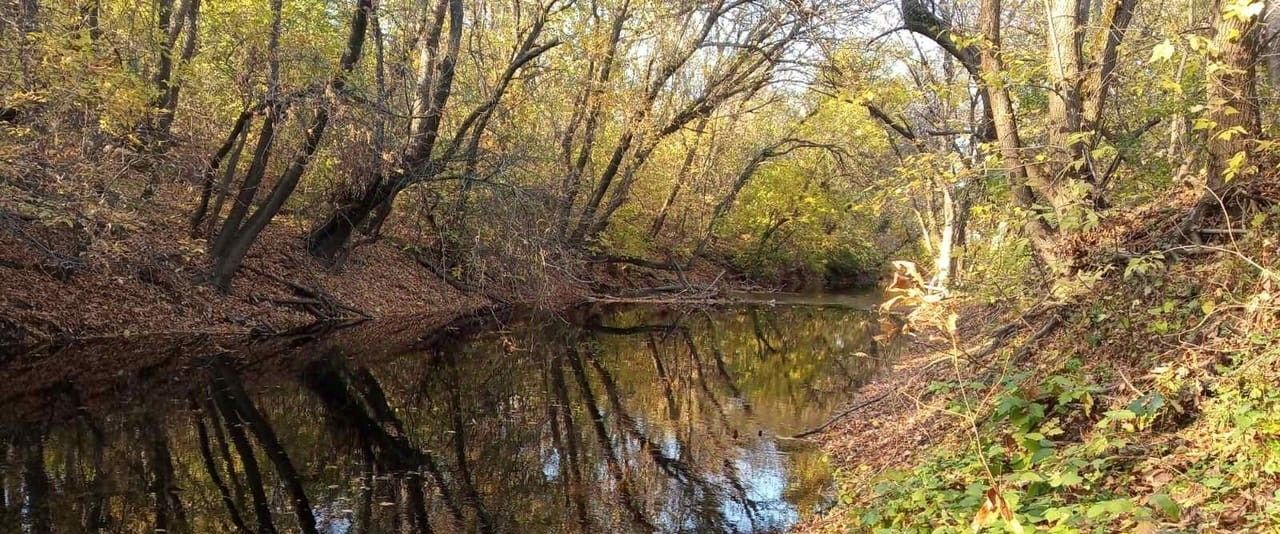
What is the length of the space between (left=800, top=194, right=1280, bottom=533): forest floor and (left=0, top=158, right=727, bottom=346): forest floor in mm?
9399

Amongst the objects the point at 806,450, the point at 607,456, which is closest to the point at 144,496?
the point at 607,456

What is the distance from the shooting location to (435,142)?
1614cm

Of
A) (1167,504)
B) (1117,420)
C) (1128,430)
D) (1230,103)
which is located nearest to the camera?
(1167,504)

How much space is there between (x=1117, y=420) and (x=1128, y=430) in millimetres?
241

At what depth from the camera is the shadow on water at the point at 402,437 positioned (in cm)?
654

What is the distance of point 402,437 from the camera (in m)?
8.83

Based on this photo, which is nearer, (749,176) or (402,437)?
(402,437)

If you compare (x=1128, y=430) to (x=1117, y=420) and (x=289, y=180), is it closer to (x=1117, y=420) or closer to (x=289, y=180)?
(x=1117, y=420)

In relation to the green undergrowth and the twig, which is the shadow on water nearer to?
the twig

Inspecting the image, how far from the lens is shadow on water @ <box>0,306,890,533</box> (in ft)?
21.5

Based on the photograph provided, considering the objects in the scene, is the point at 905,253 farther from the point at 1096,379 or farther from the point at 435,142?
the point at 1096,379

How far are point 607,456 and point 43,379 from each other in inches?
295

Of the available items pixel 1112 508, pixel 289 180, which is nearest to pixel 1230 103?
pixel 1112 508

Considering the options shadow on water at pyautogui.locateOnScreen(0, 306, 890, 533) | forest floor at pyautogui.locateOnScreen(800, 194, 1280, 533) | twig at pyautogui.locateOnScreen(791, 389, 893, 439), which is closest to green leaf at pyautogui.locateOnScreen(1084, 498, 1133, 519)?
forest floor at pyautogui.locateOnScreen(800, 194, 1280, 533)
